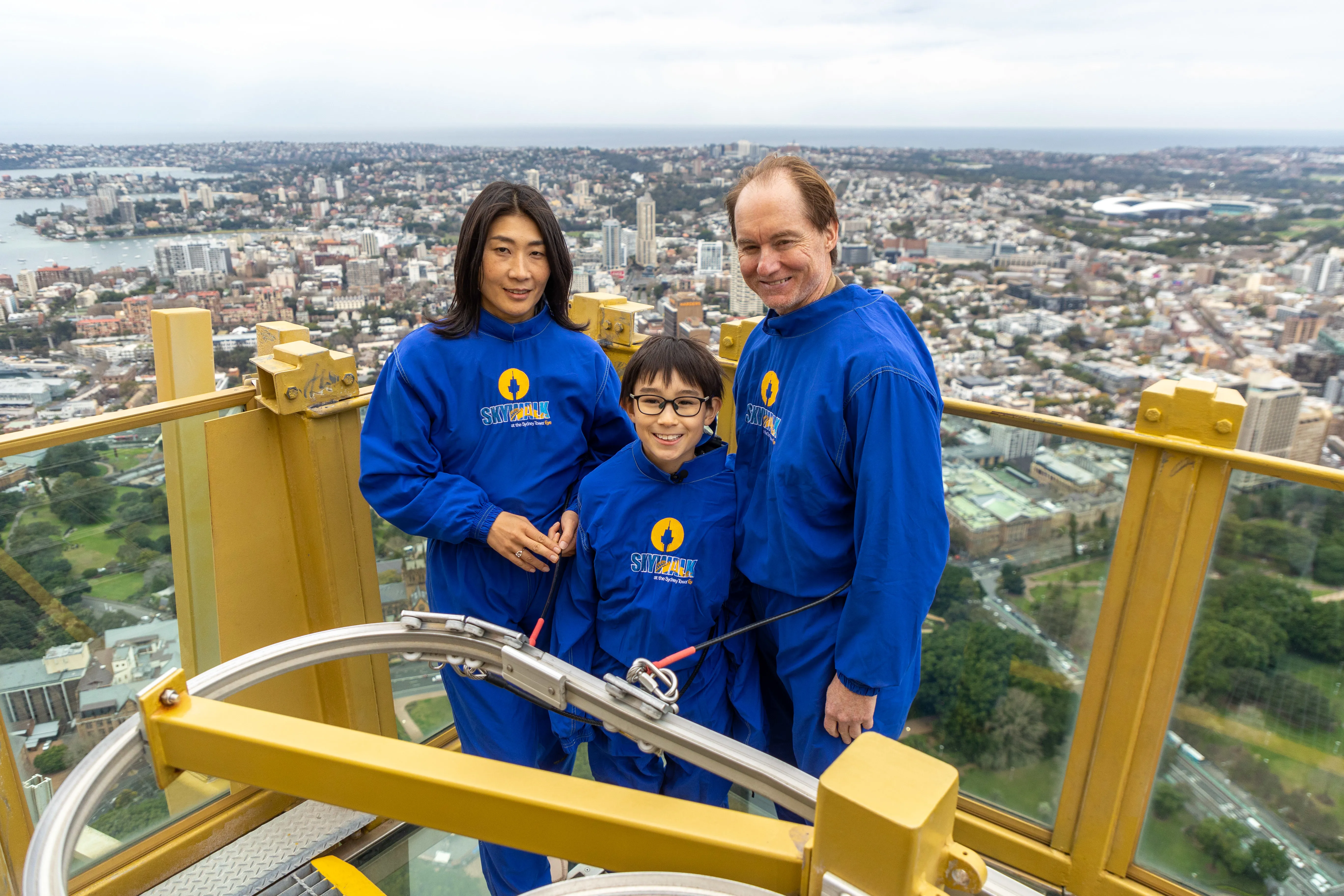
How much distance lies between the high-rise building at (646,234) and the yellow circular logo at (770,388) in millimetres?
10159

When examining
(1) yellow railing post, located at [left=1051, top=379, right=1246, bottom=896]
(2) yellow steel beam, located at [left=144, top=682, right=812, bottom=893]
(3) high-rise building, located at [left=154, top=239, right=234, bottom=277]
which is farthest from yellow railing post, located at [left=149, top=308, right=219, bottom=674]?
(3) high-rise building, located at [left=154, top=239, right=234, bottom=277]

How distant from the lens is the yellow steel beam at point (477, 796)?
3.03 ft

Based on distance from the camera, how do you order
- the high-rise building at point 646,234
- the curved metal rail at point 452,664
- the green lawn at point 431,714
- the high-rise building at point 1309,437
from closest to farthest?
the curved metal rail at point 452,664, the high-rise building at point 1309,437, the green lawn at point 431,714, the high-rise building at point 646,234

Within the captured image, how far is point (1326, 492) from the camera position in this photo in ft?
5.87

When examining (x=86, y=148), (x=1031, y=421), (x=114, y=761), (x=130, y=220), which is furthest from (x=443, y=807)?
(x=86, y=148)

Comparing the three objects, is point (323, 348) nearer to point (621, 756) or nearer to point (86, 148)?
point (621, 756)

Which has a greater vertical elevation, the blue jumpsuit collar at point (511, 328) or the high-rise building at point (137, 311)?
the blue jumpsuit collar at point (511, 328)

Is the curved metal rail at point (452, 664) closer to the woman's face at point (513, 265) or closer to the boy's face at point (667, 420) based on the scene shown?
the boy's face at point (667, 420)

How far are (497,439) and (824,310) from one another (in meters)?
0.87

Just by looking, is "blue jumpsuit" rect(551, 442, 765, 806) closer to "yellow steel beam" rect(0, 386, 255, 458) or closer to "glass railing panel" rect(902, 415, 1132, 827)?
"glass railing panel" rect(902, 415, 1132, 827)

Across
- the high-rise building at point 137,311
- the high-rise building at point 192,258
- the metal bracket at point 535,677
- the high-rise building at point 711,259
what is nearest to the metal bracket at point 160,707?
the metal bracket at point 535,677

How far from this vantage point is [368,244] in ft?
44.2

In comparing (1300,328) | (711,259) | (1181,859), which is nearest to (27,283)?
(711,259)

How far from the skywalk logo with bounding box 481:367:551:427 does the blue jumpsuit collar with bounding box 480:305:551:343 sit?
9 centimetres
